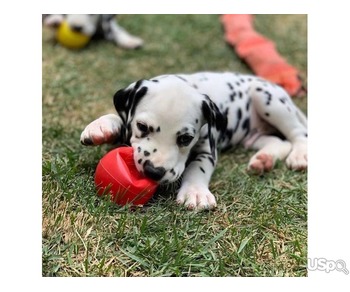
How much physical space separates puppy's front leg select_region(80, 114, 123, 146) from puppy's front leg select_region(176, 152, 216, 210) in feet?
2.00

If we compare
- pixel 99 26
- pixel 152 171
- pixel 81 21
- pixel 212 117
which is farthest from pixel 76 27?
pixel 152 171

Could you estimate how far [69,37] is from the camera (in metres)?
6.61

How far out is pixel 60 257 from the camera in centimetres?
331

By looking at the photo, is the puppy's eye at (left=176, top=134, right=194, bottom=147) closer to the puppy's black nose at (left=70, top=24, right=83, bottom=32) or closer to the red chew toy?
the red chew toy

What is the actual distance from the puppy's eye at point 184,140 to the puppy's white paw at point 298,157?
1245 millimetres

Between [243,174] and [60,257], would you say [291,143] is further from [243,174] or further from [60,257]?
[60,257]

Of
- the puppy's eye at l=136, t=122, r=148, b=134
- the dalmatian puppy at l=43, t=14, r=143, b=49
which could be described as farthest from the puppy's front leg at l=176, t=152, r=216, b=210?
the dalmatian puppy at l=43, t=14, r=143, b=49

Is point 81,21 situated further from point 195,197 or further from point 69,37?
point 195,197

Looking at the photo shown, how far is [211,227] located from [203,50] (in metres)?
3.87

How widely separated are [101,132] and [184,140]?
627 mm

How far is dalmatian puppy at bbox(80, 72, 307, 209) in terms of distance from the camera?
3742mm

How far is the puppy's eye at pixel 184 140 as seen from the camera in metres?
3.81

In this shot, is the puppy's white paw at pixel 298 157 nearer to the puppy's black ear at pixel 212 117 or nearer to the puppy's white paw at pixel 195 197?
the puppy's black ear at pixel 212 117
